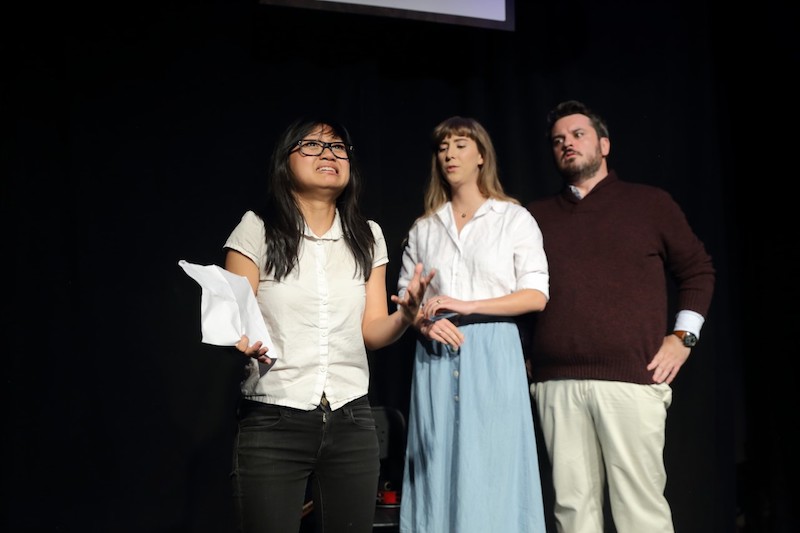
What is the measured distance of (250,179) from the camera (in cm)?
293

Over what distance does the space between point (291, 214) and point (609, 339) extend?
1105mm

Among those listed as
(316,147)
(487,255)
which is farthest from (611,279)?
(316,147)

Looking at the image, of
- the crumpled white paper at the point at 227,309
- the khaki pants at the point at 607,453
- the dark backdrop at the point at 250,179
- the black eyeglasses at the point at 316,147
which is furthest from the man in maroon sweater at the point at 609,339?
the crumpled white paper at the point at 227,309

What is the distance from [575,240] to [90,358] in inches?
68.2

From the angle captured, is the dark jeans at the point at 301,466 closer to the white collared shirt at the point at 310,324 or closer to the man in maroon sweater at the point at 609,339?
the white collared shirt at the point at 310,324

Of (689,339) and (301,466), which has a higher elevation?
(689,339)

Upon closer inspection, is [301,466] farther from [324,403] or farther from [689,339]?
[689,339]

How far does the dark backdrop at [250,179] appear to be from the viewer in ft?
8.91

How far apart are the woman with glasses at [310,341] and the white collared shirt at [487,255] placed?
378mm

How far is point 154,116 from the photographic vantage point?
2.86 metres

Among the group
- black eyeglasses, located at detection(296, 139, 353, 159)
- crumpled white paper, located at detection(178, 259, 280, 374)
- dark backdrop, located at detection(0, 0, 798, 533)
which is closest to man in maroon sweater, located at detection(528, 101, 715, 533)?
dark backdrop, located at detection(0, 0, 798, 533)

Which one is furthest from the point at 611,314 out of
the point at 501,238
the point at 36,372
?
the point at 36,372

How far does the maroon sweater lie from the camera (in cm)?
241

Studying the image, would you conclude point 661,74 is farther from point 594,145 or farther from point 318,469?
point 318,469
